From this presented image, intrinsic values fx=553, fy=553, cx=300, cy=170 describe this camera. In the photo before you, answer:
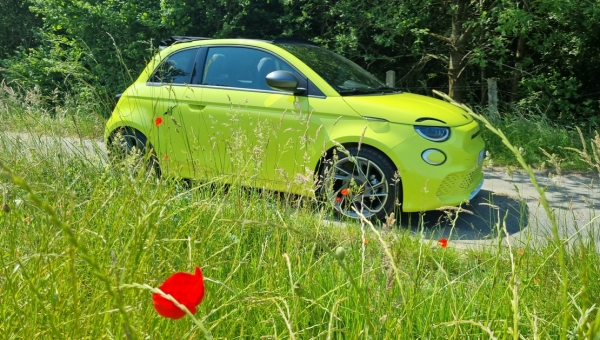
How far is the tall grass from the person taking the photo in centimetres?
125

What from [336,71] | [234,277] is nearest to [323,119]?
[336,71]

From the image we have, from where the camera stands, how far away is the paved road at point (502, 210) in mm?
2631

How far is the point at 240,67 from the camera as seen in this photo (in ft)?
17.9

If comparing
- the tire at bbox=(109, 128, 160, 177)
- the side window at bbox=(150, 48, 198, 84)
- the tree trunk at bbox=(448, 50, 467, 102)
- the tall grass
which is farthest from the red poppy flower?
the tree trunk at bbox=(448, 50, 467, 102)

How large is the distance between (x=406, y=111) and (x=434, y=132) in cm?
30

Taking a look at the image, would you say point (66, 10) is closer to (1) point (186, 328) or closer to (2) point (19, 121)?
(2) point (19, 121)

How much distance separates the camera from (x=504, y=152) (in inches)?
313

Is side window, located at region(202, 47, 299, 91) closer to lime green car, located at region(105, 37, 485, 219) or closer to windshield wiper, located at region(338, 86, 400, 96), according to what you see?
lime green car, located at region(105, 37, 485, 219)

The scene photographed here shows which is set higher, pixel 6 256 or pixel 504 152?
pixel 6 256

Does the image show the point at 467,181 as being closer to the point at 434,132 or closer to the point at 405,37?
the point at 434,132

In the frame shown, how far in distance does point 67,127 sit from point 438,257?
7.71 feet

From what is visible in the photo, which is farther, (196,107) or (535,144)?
(535,144)

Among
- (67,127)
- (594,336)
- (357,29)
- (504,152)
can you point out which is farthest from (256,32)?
(594,336)

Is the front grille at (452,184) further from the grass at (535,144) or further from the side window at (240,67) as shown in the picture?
the grass at (535,144)
